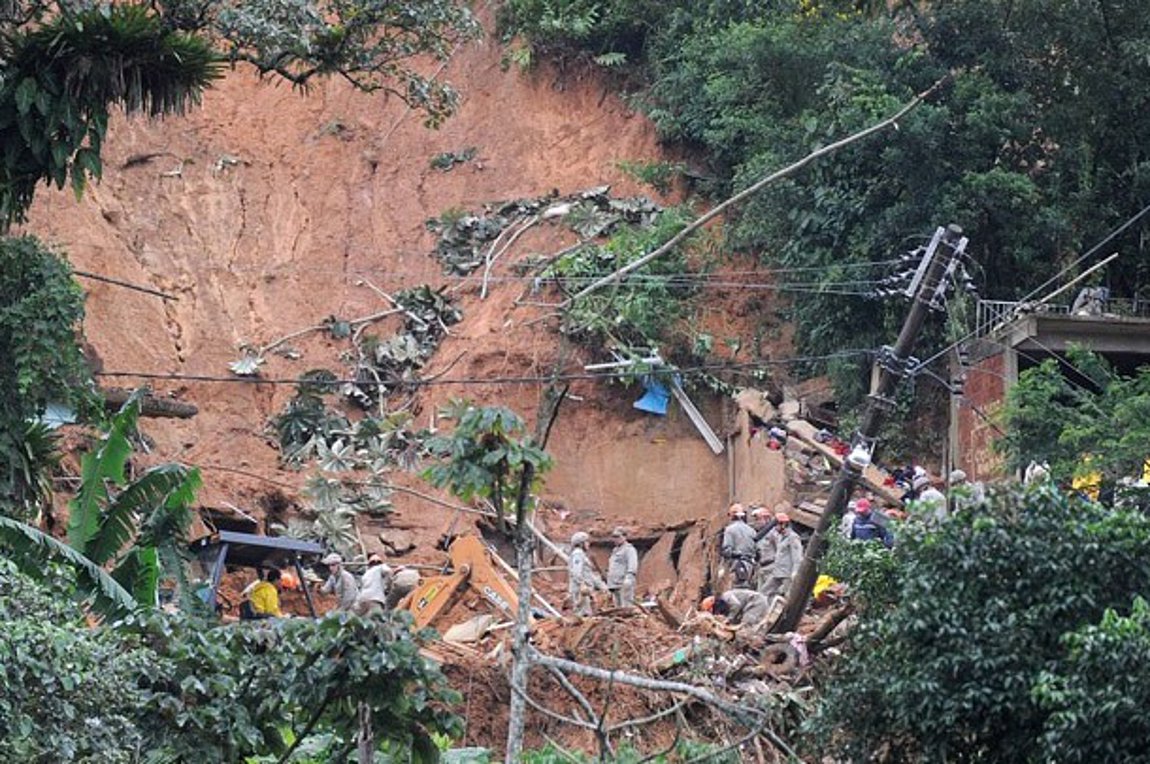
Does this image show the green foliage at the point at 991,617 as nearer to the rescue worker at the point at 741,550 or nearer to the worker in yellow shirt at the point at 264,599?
the worker in yellow shirt at the point at 264,599

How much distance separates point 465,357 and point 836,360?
20.7 feet

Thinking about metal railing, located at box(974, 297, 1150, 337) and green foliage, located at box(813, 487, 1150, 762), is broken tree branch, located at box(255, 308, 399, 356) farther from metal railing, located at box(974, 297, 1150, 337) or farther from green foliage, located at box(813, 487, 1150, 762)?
green foliage, located at box(813, 487, 1150, 762)

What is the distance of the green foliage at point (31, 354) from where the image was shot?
778 inches

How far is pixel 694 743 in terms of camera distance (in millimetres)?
18844

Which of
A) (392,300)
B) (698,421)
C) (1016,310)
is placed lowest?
(698,421)

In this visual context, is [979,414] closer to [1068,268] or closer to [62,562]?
[1068,268]

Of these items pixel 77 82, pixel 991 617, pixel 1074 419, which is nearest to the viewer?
pixel 991 617

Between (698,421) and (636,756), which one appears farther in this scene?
(698,421)

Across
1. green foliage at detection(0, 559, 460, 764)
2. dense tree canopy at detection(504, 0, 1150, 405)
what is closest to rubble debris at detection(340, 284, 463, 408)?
dense tree canopy at detection(504, 0, 1150, 405)

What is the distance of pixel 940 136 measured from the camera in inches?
1147

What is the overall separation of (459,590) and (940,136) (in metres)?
10.4

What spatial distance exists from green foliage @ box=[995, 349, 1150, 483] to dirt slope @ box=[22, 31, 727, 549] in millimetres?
8462

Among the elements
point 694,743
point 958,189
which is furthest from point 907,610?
point 958,189

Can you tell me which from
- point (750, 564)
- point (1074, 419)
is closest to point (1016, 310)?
point (1074, 419)
